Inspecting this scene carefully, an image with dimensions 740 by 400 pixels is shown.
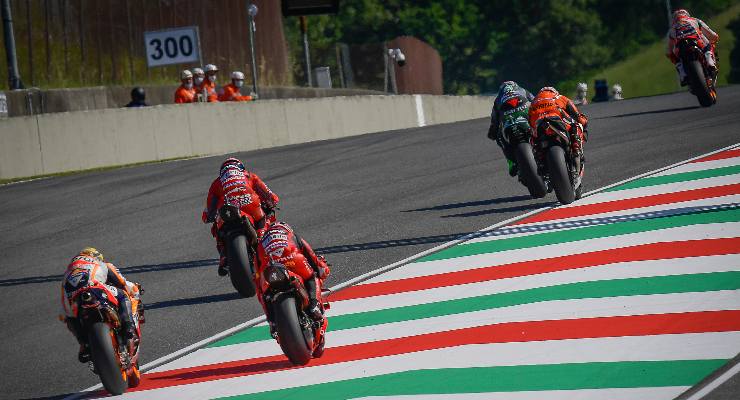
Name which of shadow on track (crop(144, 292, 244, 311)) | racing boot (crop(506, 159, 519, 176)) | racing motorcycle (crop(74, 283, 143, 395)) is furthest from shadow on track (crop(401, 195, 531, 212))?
racing motorcycle (crop(74, 283, 143, 395))

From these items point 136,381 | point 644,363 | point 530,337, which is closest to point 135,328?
point 136,381

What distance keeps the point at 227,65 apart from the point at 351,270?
23.9 metres

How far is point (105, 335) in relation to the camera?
9352 millimetres

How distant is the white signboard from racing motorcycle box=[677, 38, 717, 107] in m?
12.0

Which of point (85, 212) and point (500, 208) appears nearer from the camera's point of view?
point (500, 208)

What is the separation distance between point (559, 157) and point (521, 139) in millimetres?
947

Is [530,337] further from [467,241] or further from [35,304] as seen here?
[35,304]

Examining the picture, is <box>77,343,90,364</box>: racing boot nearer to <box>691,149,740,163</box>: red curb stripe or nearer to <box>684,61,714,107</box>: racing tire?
<box>691,149,740,163</box>: red curb stripe

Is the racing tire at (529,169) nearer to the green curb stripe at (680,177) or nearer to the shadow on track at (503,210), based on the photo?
the shadow on track at (503,210)

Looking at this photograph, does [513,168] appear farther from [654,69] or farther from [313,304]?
[654,69]

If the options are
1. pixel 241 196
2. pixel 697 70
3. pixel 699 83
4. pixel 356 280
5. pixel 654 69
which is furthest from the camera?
pixel 654 69

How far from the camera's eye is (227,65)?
36656 millimetres

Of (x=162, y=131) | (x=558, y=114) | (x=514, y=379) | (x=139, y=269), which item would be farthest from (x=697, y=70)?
(x=514, y=379)

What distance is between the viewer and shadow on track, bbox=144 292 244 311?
1290cm
